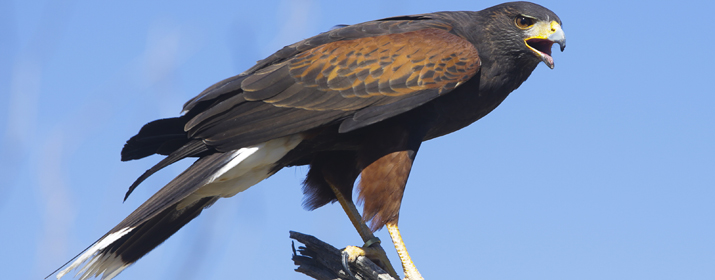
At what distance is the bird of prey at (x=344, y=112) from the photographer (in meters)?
4.26

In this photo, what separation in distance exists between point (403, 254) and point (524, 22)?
1.88m

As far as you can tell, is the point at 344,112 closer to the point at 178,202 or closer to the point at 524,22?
the point at 178,202

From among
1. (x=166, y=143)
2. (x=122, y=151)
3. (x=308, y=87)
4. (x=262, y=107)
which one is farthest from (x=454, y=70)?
(x=122, y=151)

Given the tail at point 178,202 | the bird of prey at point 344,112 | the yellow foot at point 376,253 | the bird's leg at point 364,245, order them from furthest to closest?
the yellow foot at point 376,253 → the bird's leg at point 364,245 → the bird of prey at point 344,112 → the tail at point 178,202

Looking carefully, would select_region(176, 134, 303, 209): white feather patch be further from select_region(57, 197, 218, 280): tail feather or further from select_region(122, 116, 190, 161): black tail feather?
select_region(122, 116, 190, 161): black tail feather

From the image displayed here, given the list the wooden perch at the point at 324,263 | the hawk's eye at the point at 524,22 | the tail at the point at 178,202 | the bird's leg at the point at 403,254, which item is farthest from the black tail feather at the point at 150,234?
the hawk's eye at the point at 524,22

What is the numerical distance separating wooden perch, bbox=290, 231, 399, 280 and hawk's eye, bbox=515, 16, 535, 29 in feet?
6.54

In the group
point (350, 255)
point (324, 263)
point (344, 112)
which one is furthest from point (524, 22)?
point (324, 263)

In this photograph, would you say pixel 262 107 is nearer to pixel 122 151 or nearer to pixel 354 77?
pixel 354 77

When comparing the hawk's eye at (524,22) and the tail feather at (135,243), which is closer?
the tail feather at (135,243)

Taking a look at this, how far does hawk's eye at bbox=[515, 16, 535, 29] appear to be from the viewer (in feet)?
15.8

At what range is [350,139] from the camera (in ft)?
15.1

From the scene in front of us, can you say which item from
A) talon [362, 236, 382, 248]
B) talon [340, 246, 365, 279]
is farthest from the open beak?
talon [340, 246, 365, 279]

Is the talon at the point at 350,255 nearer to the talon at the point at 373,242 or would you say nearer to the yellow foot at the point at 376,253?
the yellow foot at the point at 376,253
